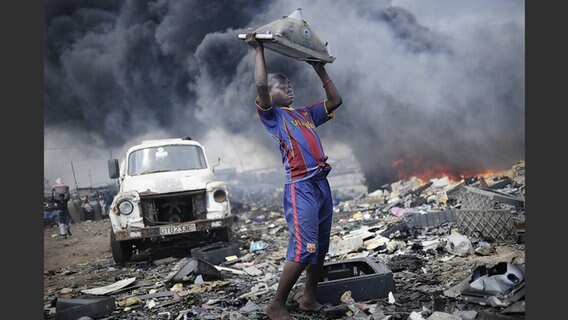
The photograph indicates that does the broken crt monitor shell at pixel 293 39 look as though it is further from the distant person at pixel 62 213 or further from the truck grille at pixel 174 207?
the distant person at pixel 62 213

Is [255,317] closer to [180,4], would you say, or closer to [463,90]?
[463,90]

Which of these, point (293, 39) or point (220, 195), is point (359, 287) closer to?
point (293, 39)

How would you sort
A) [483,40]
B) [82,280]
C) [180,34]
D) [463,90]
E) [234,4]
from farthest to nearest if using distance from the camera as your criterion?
1. [180,34]
2. [234,4]
3. [463,90]
4. [483,40]
5. [82,280]

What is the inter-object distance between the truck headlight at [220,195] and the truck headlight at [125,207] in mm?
1363

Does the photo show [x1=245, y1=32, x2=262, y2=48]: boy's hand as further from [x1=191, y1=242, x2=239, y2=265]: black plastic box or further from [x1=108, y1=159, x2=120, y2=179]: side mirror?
[x1=108, y1=159, x2=120, y2=179]: side mirror

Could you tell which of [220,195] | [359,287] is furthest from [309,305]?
[220,195]

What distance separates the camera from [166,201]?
291 inches

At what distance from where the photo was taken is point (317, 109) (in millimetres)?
3688

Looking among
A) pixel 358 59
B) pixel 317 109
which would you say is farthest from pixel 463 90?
pixel 317 109

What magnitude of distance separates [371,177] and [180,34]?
8.79 meters

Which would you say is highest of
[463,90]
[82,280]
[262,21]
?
[262,21]

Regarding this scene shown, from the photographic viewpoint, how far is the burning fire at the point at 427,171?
43.7 feet

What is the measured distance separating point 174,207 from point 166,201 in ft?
0.60

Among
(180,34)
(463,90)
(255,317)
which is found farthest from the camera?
(180,34)
